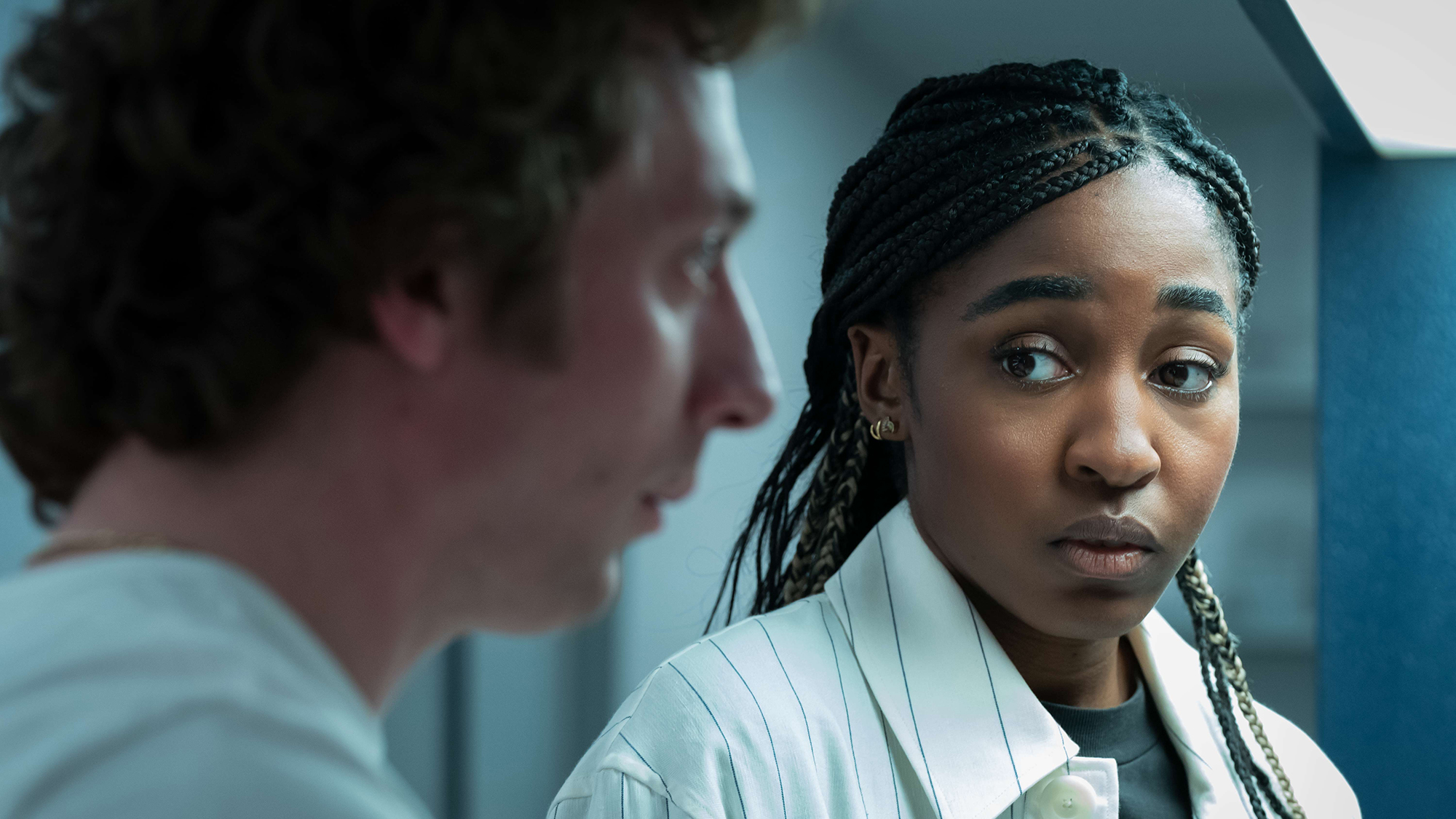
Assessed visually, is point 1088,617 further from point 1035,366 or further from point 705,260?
point 705,260

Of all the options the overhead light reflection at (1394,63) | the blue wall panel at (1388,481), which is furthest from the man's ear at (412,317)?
the blue wall panel at (1388,481)

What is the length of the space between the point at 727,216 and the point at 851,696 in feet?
1.84

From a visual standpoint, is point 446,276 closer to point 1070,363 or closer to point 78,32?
point 78,32

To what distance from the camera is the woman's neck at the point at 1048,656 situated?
1.12 m

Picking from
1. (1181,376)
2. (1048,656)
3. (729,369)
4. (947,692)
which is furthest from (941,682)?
(729,369)

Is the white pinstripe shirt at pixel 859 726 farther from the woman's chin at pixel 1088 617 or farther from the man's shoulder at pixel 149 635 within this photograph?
the man's shoulder at pixel 149 635

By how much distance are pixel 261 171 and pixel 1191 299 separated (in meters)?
0.75

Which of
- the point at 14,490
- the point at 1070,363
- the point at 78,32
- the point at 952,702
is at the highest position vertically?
the point at 78,32

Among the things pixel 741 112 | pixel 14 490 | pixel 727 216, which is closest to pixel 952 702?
pixel 727 216

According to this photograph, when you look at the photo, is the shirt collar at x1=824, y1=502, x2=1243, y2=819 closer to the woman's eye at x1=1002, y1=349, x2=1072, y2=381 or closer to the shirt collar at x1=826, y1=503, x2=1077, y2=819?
the shirt collar at x1=826, y1=503, x2=1077, y2=819

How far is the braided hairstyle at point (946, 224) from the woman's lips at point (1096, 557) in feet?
0.71

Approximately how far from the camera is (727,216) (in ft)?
2.08

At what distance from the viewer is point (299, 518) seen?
544 millimetres

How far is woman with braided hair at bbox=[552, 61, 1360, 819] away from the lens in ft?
3.26
